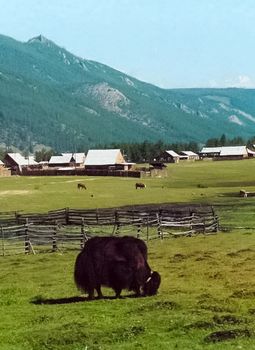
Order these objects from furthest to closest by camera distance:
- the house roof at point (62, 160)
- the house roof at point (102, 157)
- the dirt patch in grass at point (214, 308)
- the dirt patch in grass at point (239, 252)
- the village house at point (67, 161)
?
the house roof at point (62, 160)
the village house at point (67, 161)
the house roof at point (102, 157)
the dirt patch in grass at point (239, 252)
the dirt patch in grass at point (214, 308)

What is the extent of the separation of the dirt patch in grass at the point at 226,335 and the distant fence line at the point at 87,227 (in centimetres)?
2059

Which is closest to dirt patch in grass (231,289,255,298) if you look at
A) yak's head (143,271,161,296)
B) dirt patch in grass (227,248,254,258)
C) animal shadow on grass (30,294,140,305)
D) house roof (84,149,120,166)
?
yak's head (143,271,161,296)

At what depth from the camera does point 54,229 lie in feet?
114

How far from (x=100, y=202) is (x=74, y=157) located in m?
129

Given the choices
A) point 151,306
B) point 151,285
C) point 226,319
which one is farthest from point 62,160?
point 226,319

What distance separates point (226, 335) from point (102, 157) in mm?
140076

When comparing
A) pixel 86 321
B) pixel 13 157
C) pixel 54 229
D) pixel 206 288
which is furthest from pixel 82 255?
pixel 13 157

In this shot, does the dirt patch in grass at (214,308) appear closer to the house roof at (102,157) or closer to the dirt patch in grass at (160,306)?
the dirt patch in grass at (160,306)

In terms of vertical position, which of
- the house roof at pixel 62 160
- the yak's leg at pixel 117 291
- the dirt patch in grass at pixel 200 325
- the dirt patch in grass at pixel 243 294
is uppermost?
the house roof at pixel 62 160

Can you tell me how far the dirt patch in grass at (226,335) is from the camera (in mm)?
12891

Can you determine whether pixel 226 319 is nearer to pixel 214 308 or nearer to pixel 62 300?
pixel 214 308

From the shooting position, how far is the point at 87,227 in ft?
136

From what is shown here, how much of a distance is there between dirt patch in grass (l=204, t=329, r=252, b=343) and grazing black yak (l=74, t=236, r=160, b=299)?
4446 millimetres

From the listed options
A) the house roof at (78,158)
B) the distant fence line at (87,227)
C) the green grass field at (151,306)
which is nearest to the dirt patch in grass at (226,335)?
the green grass field at (151,306)
